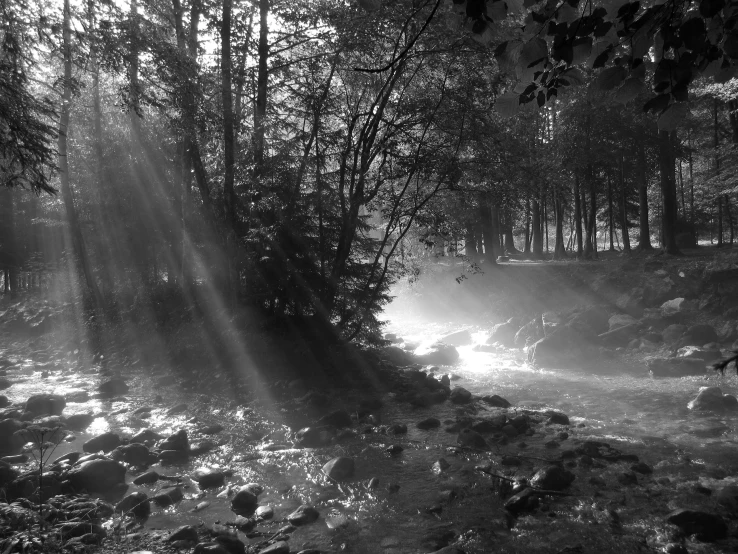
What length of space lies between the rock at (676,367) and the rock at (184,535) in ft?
37.8

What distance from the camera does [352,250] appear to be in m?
13.2

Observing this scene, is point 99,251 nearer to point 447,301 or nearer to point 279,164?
point 279,164

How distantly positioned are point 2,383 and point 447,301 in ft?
64.1

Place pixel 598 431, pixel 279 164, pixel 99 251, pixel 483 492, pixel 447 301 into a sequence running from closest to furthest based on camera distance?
pixel 483 492, pixel 598 431, pixel 279 164, pixel 99 251, pixel 447 301

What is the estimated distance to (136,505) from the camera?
5930 mm

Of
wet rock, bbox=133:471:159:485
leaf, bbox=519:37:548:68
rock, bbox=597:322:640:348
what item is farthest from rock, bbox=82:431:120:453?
rock, bbox=597:322:640:348

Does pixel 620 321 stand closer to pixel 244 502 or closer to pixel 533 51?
pixel 244 502

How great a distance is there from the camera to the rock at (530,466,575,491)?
628 cm

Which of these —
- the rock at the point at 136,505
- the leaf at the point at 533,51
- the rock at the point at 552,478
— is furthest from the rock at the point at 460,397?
the leaf at the point at 533,51

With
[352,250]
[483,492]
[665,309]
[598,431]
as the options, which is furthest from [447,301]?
[483,492]

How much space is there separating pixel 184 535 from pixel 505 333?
15769 millimetres

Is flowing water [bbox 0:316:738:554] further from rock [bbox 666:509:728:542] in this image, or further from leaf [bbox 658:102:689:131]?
leaf [bbox 658:102:689:131]

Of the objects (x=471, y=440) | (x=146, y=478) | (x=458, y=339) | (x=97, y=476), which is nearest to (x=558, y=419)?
(x=471, y=440)

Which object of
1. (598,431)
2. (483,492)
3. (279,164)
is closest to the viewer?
(483,492)
